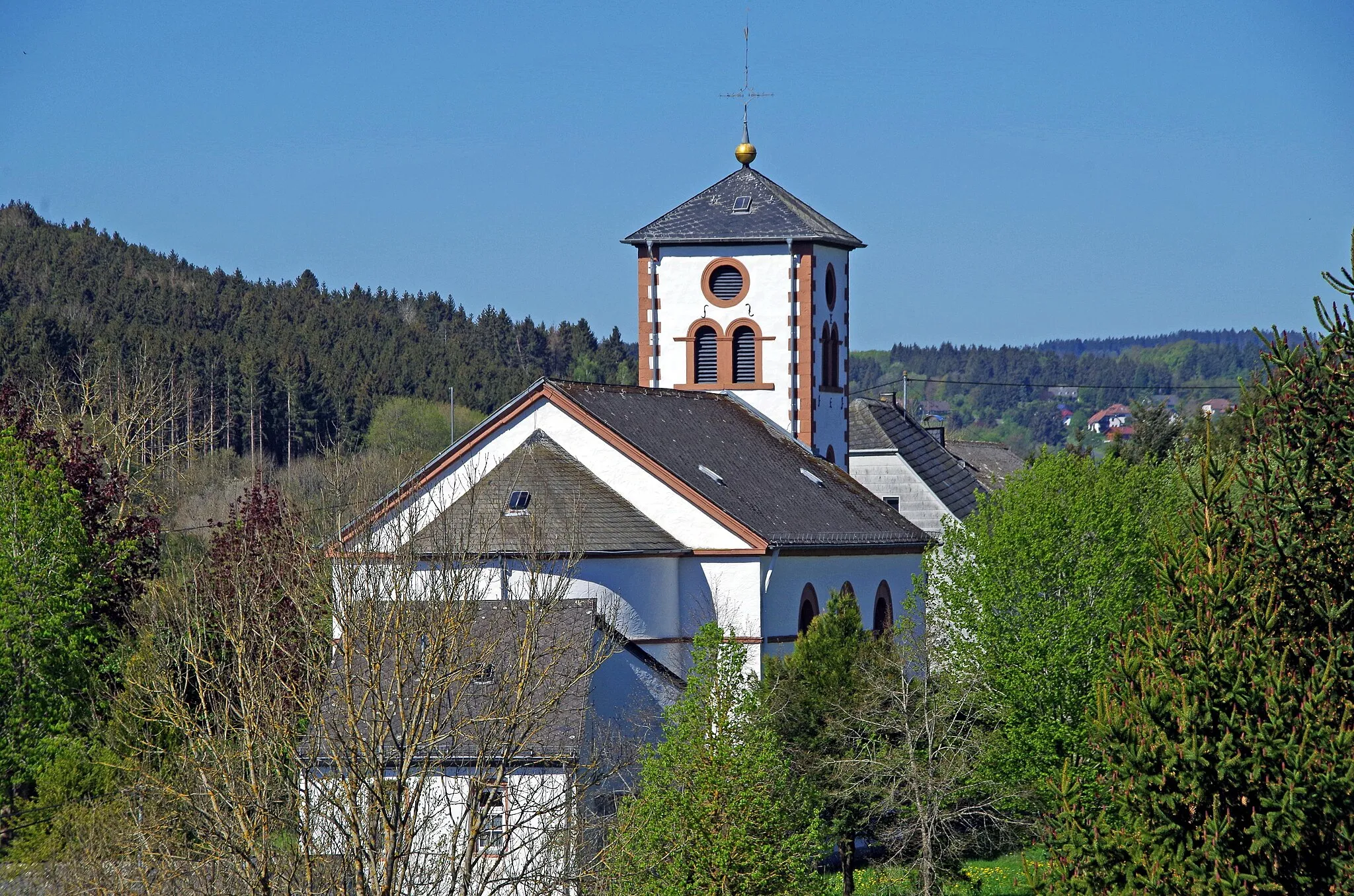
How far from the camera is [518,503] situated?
30.8 meters

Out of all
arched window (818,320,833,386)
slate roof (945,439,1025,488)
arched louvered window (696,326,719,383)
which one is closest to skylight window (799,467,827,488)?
arched window (818,320,833,386)

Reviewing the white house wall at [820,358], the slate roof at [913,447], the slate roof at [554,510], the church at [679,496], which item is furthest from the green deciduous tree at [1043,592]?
the slate roof at [913,447]

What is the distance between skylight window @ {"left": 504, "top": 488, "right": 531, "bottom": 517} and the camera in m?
30.5

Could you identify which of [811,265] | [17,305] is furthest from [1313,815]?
[17,305]

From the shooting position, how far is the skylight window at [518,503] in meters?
30.5

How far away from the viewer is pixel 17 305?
10500cm

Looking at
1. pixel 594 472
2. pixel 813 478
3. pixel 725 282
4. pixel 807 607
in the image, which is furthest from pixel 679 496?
pixel 725 282

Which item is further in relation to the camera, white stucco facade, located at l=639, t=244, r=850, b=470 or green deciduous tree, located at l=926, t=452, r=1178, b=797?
white stucco facade, located at l=639, t=244, r=850, b=470

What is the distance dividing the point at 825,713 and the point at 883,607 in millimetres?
8506

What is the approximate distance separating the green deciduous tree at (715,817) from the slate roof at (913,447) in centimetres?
3215

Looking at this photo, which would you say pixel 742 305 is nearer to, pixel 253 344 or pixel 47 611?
pixel 47 611

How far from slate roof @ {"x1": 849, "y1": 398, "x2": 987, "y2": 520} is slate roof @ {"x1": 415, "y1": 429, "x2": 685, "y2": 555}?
923 inches

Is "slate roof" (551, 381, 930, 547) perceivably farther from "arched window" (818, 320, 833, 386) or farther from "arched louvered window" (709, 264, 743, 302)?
"arched louvered window" (709, 264, 743, 302)

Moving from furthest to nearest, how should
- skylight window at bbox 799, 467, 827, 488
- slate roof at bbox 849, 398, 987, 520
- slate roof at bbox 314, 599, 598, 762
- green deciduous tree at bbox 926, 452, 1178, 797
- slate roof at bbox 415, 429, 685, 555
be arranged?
slate roof at bbox 849, 398, 987, 520, skylight window at bbox 799, 467, 827, 488, green deciduous tree at bbox 926, 452, 1178, 797, slate roof at bbox 415, 429, 685, 555, slate roof at bbox 314, 599, 598, 762
